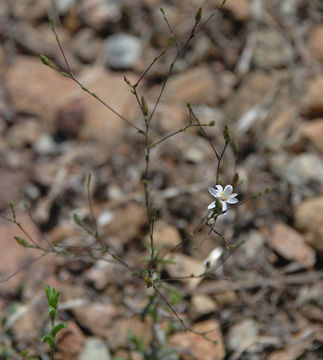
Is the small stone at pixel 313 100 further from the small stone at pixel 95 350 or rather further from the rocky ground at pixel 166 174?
the small stone at pixel 95 350

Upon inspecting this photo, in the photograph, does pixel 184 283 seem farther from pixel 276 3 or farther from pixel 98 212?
Answer: pixel 276 3

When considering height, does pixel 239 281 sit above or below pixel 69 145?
below

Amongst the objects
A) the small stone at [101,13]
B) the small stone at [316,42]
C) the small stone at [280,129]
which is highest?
the small stone at [101,13]

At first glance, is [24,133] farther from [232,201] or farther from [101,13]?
[232,201]

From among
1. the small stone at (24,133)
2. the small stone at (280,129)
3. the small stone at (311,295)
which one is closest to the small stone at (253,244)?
the small stone at (311,295)

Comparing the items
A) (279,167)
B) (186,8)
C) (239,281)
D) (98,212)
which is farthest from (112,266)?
(186,8)

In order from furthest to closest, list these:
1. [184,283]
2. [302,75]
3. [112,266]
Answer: [302,75] → [112,266] → [184,283]

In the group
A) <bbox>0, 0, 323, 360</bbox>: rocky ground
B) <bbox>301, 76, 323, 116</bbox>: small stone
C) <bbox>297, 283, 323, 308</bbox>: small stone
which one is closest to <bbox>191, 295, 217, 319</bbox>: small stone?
<bbox>0, 0, 323, 360</bbox>: rocky ground
